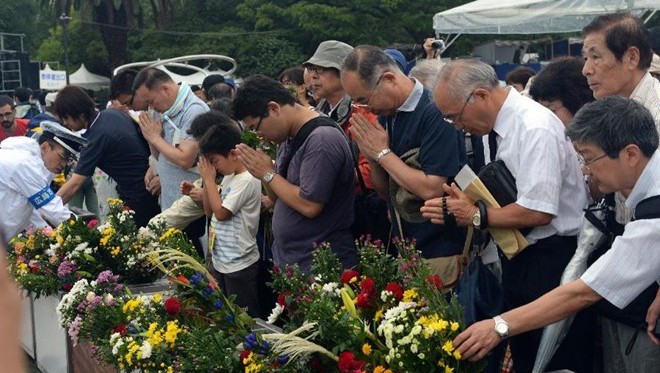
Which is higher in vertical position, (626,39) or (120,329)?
(626,39)

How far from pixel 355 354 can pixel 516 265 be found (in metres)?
0.97

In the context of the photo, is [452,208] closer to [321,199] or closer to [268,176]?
[321,199]

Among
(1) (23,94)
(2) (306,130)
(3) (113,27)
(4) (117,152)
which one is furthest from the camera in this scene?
(3) (113,27)

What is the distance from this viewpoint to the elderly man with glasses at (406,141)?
4523mm

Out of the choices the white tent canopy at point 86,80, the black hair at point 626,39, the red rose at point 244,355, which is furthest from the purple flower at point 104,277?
the white tent canopy at point 86,80

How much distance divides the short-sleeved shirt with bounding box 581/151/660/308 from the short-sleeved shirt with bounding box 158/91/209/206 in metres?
4.35

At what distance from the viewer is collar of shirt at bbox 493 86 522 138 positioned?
4016mm

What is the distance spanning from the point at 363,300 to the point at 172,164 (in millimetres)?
3904

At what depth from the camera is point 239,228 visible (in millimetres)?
5938

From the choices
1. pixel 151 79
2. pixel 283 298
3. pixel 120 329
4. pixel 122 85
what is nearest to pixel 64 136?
pixel 122 85

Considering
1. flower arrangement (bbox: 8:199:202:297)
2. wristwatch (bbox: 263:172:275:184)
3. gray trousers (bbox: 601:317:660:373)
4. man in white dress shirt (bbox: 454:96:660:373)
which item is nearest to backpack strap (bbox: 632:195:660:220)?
man in white dress shirt (bbox: 454:96:660:373)

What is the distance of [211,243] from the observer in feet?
19.9

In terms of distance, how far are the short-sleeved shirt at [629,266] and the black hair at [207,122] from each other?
3255 millimetres

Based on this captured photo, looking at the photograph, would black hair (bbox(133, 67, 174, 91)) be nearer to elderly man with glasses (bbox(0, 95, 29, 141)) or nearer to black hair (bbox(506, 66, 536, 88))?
black hair (bbox(506, 66, 536, 88))
